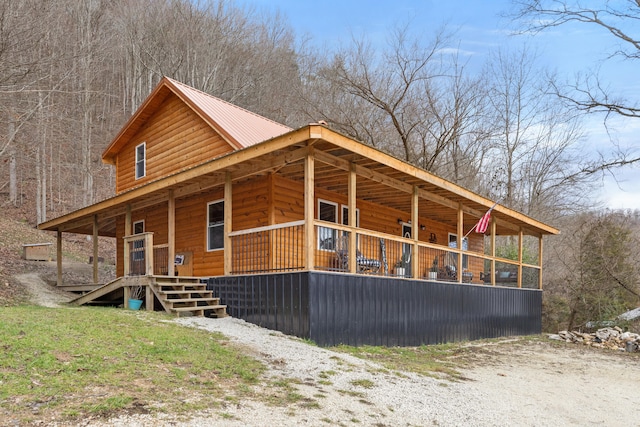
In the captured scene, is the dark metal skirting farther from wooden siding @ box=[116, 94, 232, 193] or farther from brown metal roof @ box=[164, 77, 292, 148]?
wooden siding @ box=[116, 94, 232, 193]

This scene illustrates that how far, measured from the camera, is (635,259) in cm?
1892

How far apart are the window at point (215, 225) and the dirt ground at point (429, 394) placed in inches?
120

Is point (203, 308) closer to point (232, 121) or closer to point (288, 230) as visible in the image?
point (288, 230)

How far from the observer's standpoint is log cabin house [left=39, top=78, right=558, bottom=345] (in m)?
8.86

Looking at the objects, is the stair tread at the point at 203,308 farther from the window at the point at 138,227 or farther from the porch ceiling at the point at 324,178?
the window at the point at 138,227

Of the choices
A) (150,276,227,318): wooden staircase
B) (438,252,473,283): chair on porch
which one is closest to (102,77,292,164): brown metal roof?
(150,276,227,318): wooden staircase

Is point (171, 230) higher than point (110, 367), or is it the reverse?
point (171, 230)

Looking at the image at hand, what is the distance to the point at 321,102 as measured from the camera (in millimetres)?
26781

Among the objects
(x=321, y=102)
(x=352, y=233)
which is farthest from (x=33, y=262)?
(x=352, y=233)

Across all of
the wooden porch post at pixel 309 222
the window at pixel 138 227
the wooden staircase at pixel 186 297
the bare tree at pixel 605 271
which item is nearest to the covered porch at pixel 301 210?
the wooden porch post at pixel 309 222

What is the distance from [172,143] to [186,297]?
5934 millimetres

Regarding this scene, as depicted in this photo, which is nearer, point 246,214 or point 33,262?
point 246,214

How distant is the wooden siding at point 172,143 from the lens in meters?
13.6

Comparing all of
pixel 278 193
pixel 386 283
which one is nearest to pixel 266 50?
pixel 278 193
